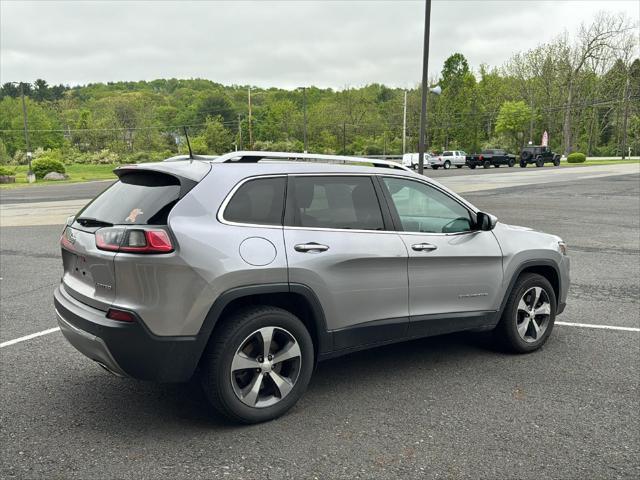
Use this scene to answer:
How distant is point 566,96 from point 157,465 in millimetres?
81704

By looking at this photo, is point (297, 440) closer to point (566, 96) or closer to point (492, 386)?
point (492, 386)

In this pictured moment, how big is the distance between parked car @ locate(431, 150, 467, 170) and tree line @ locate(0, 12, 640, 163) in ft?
59.5

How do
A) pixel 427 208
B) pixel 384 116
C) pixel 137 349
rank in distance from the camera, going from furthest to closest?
pixel 384 116, pixel 427 208, pixel 137 349

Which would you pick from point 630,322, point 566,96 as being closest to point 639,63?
point 566,96

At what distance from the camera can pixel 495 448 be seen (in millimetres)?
3402

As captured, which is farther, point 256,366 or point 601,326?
point 601,326

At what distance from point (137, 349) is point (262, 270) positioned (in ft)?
2.76

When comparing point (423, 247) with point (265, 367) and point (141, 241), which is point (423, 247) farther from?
point (141, 241)

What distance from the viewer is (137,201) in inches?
146

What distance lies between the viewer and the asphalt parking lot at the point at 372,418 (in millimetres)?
3205

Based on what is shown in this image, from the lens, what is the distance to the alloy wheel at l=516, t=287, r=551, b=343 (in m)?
5.00

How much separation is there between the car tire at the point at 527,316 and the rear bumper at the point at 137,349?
2.71 m

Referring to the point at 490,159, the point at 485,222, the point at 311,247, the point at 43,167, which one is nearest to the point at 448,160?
the point at 490,159

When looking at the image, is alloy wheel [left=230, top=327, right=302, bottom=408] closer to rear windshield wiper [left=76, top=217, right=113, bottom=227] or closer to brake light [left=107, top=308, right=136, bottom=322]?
brake light [left=107, top=308, right=136, bottom=322]
